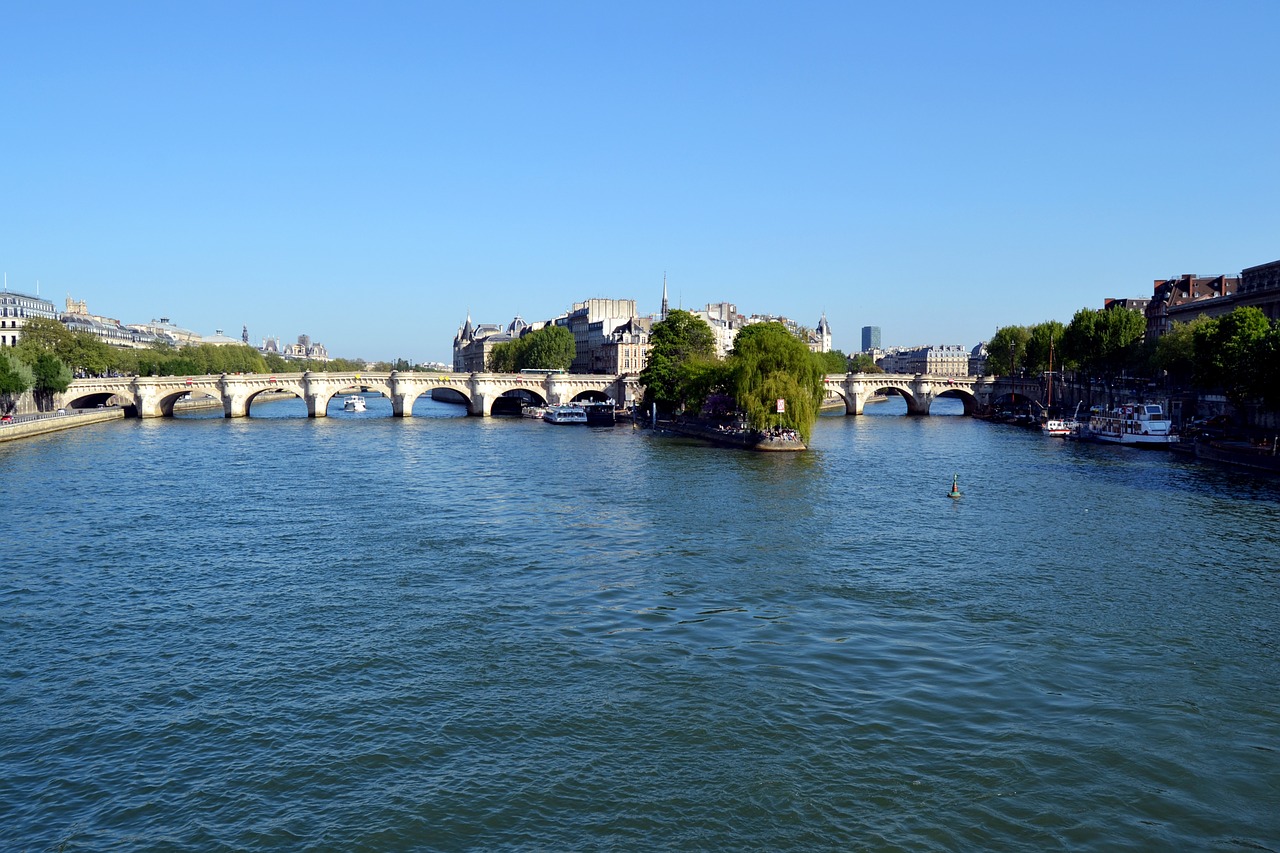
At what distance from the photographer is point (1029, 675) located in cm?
1861

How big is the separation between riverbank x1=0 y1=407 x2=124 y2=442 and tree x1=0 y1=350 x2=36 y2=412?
7.98 feet

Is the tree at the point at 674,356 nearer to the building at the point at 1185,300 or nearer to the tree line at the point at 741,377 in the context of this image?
the tree line at the point at 741,377

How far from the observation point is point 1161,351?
8081 cm

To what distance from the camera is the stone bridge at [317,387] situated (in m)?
95.6

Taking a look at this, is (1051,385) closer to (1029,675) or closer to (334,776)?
(1029,675)

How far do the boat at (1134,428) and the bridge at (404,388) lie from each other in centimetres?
2533

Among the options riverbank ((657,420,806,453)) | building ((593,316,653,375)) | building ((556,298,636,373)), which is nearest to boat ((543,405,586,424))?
riverbank ((657,420,806,453))

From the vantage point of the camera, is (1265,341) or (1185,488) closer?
(1185,488)

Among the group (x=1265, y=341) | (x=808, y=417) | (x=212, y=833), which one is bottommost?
(x=212, y=833)

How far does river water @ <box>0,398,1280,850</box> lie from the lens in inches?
530

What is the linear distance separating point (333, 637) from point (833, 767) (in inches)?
433

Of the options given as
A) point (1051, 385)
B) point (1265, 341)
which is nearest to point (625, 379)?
point (1051, 385)

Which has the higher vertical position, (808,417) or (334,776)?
(808,417)

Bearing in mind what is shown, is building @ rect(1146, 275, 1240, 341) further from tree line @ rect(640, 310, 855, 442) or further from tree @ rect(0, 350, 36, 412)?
tree @ rect(0, 350, 36, 412)
